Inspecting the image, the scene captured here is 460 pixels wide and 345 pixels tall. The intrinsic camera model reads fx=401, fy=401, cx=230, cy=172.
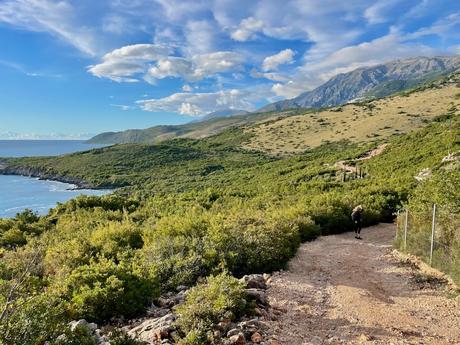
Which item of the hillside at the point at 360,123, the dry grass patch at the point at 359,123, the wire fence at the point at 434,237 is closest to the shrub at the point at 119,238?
the wire fence at the point at 434,237

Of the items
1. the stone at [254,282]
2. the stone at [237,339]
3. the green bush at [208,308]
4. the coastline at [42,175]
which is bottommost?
the coastline at [42,175]

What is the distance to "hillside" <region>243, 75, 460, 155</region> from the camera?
90363 millimetres

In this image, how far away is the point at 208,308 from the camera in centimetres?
686

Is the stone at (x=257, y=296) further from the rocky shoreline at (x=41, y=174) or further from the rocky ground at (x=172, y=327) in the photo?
the rocky shoreline at (x=41, y=174)

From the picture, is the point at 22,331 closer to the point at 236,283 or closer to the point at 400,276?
the point at 236,283

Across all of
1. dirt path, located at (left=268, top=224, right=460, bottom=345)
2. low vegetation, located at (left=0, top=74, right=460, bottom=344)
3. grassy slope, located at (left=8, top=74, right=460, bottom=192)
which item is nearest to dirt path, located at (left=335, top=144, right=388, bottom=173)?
low vegetation, located at (left=0, top=74, right=460, bottom=344)

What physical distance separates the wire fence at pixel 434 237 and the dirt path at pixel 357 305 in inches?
29.8

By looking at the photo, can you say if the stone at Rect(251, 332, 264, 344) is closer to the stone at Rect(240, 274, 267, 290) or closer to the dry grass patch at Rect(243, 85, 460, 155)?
the stone at Rect(240, 274, 267, 290)

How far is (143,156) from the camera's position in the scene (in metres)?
131

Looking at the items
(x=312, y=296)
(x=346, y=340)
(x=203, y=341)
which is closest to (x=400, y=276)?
(x=312, y=296)

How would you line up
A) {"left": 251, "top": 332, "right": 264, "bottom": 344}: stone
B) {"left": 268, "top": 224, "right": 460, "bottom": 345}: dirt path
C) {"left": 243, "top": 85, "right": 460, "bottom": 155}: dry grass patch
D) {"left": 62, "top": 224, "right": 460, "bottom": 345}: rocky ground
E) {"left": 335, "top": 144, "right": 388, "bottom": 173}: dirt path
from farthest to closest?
{"left": 243, "top": 85, "right": 460, "bottom": 155}: dry grass patch → {"left": 335, "top": 144, "right": 388, "bottom": 173}: dirt path → {"left": 268, "top": 224, "right": 460, "bottom": 345}: dirt path → {"left": 62, "top": 224, "right": 460, "bottom": 345}: rocky ground → {"left": 251, "top": 332, "right": 264, "bottom": 344}: stone

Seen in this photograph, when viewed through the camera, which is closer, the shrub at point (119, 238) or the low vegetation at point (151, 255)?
the low vegetation at point (151, 255)

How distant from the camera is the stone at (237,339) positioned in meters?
6.25

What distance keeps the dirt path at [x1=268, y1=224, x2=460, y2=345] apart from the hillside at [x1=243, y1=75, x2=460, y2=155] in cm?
7720
